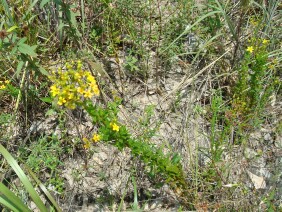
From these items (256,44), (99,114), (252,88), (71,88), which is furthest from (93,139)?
(256,44)

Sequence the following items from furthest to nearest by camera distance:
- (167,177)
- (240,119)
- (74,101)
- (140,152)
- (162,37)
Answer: (162,37) → (240,119) → (167,177) → (140,152) → (74,101)

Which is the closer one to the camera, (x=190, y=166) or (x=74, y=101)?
(x=74, y=101)

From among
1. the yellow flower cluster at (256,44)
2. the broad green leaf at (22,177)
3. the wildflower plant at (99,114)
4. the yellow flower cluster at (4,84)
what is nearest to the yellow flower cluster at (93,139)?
the wildflower plant at (99,114)

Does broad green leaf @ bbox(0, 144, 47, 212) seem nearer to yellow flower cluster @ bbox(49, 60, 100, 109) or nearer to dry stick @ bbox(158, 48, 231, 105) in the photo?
yellow flower cluster @ bbox(49, 60, 100, 109)

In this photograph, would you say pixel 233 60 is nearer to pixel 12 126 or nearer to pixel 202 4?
pixel 202 4

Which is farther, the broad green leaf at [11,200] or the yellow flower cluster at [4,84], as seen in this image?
the yellow flower cluster at [4,84]

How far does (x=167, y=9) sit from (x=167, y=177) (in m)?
1.30

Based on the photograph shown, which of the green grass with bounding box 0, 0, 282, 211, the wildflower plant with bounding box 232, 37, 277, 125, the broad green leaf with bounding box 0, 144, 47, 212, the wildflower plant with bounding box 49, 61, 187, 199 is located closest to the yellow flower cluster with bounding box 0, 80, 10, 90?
the green grass with bounding box 0, 0, 282, 211

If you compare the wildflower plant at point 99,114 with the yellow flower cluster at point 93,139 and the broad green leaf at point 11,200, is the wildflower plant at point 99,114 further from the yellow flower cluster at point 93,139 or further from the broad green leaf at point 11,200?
the broad green leaf at point 11,200

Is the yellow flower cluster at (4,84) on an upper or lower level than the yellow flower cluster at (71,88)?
upper

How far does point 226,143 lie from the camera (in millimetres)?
2102

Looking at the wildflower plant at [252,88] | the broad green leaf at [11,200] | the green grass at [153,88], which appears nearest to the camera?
the broad green leaf at [11,200]

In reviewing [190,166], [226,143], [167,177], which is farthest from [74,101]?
[226,143]

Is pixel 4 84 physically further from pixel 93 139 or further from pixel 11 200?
pixel 11 200
